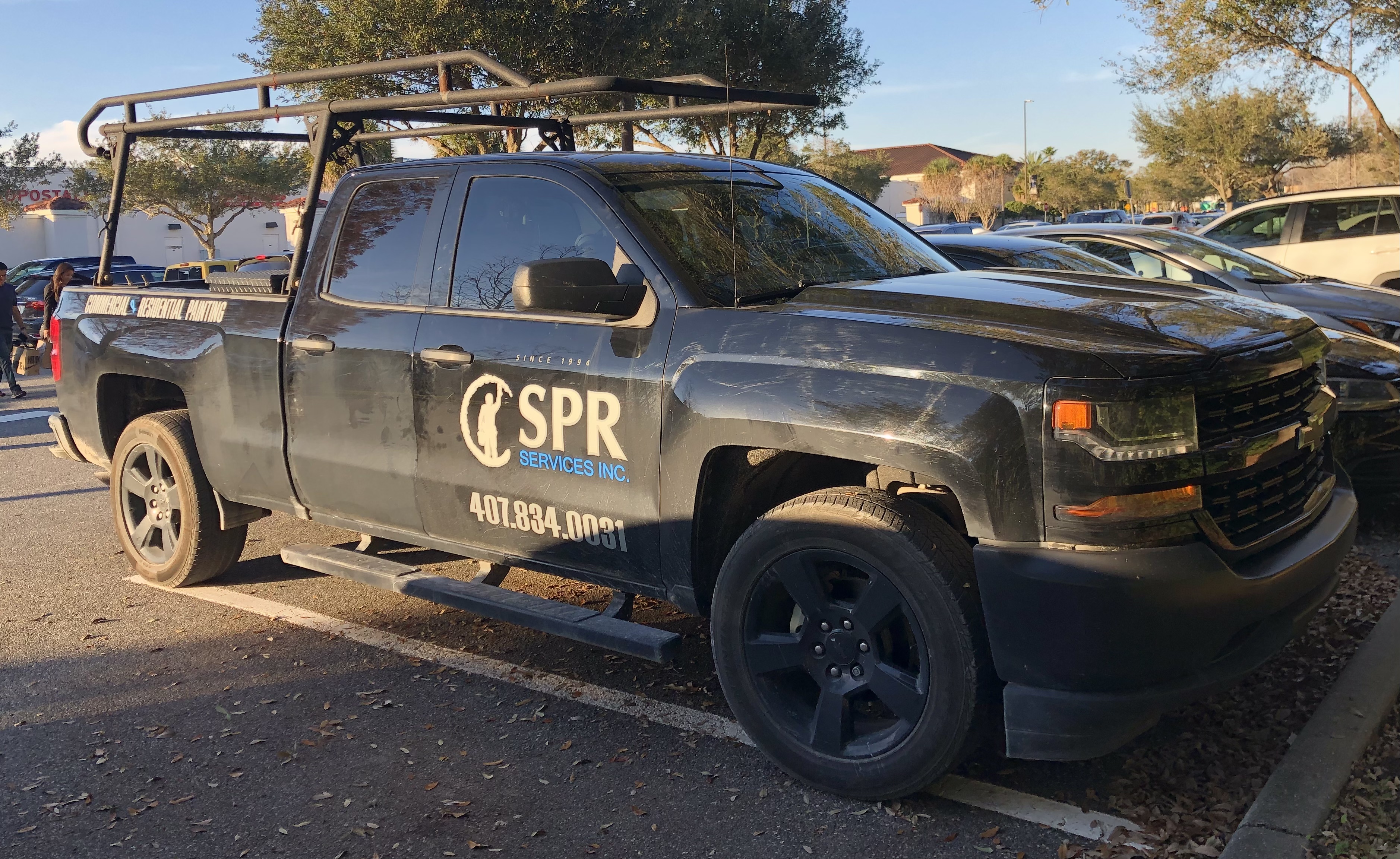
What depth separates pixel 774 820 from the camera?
3225mm

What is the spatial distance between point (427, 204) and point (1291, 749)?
138 inches

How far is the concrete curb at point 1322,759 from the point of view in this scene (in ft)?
9.46

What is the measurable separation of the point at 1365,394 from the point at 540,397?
13.5 feet

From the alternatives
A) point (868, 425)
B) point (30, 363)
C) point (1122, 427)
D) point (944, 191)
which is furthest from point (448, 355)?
point (944, 191)

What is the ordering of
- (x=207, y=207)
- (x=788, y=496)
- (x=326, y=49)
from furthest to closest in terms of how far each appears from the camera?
(x=207, y=207), (x=326, y=49), (x=788, y=496)

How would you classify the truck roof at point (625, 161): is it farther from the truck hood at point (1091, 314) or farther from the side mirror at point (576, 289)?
the truck hood at point (1091, 314)

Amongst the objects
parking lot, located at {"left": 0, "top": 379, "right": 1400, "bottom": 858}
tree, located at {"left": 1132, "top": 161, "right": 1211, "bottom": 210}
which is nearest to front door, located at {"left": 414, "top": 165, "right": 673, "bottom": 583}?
parking lot, located at {"left": 0, "top": 379, "right": 1400, "bottom": 858}

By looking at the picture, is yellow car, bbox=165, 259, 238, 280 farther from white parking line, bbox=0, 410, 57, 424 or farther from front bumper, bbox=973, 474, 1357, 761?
front bumper, bbox=973, 474, 1357, 761

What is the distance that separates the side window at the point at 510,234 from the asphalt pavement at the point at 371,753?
4.94 feet

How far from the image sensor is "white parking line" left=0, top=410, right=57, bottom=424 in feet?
38.6

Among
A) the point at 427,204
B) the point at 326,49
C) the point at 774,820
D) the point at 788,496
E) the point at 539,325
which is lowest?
the point at 774,820

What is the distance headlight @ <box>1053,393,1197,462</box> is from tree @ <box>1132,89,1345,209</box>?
39.7 metres

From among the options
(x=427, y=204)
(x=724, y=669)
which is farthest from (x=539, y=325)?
(x=724, y=669)

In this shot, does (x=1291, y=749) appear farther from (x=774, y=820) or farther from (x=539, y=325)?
(x=539, y=325)
